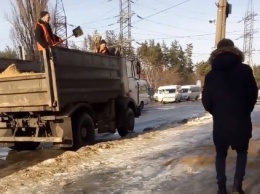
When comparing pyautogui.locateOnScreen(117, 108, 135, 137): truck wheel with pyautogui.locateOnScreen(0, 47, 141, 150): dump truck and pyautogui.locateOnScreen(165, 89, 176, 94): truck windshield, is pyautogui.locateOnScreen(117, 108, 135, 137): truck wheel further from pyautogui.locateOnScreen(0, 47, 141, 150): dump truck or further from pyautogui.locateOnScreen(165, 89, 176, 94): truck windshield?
pyautogui.locateOnScreen(165, 89, 176, 94): truck windshield

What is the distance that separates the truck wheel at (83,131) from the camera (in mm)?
9812

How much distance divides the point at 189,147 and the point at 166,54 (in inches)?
3143

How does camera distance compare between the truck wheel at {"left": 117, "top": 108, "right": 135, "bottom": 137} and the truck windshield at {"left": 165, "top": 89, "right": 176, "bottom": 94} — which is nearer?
the truck wheel at {"left": 117, "top": 108, "right": 135, "bottom": 137}

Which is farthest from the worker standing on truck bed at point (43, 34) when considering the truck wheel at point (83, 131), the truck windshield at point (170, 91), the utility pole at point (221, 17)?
the truck windshield at point (170, 91)

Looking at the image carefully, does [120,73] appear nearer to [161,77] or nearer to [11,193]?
[11,193]

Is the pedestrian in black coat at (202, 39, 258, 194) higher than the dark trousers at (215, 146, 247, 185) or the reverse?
higher

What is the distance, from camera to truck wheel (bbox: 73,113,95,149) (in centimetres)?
981

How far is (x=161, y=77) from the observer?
239 ft

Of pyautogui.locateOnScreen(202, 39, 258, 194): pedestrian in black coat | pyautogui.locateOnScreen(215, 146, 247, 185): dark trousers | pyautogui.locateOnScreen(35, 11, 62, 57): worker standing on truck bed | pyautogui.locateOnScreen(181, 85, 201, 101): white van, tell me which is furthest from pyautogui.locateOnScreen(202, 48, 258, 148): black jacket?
pyautogui.locateOnScreen(181, 85, 201, 101): white van

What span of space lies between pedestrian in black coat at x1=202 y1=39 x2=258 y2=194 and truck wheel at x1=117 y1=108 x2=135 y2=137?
25.2 feet

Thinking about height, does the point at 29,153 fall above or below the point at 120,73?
below

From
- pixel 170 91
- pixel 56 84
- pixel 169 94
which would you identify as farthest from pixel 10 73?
pixel 170 91

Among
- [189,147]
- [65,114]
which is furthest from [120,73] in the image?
[189,147]

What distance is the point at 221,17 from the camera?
15.2 m
